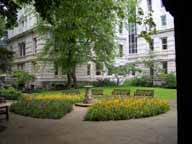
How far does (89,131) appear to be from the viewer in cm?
1225

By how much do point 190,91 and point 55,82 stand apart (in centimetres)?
4310

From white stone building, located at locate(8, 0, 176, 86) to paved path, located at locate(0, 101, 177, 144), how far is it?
29.8 m

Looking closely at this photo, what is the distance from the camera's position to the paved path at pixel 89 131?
10508 millimetres

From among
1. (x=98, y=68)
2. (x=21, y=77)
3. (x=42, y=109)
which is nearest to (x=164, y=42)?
(x=98, y=68)

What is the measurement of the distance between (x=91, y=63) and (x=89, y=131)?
37.4m

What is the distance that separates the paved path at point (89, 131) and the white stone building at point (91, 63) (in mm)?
29849

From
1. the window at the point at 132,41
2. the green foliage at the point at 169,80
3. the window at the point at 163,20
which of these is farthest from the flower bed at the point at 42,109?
the window at the point at 132,41

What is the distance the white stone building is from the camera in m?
46.8

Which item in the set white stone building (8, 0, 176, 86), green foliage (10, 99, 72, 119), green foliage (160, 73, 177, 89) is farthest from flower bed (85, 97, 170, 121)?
white stone building (8, 0, 176, 86)

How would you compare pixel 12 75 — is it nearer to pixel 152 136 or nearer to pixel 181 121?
pixel 152 136

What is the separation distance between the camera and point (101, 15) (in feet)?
→ 59.6

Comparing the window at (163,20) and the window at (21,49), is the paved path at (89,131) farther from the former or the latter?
the window at (21,49)

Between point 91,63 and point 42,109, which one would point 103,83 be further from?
point 42,109

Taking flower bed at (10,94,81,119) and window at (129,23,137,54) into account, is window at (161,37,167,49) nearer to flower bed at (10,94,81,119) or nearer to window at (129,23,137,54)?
window at (129,23,137,54)
